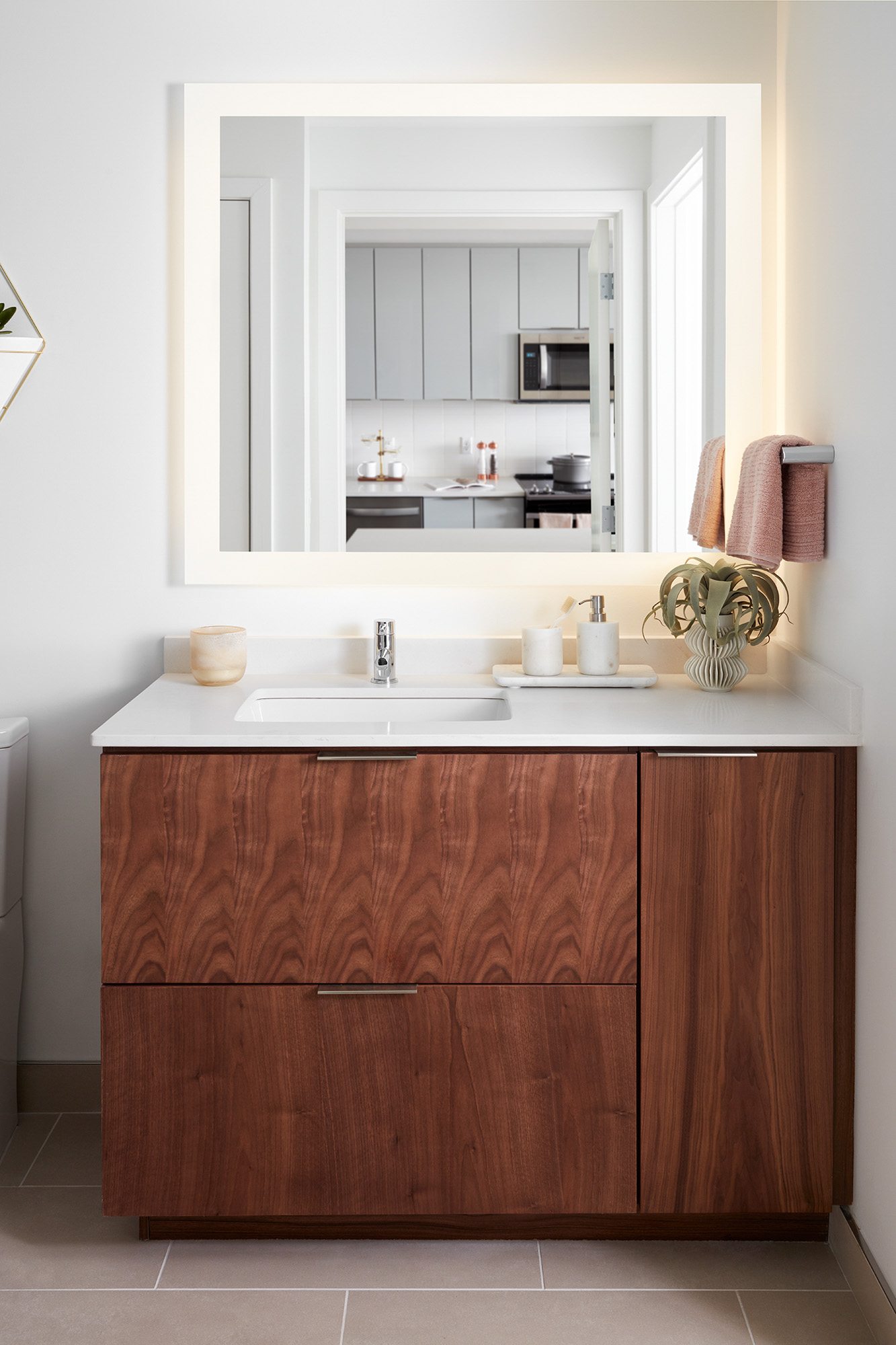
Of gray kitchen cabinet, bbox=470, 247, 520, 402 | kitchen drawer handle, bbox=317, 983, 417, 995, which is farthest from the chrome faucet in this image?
kitchen drawer handle, bbox=317, 983, 417, 995

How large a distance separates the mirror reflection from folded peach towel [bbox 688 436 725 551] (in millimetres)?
56

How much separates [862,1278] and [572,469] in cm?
146

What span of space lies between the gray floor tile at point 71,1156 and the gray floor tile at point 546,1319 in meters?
0.61

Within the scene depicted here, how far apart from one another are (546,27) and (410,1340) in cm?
225

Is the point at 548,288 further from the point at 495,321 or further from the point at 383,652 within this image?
the point at 383,652

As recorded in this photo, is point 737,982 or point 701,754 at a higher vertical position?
point 701,754

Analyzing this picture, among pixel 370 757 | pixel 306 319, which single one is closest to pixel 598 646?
pixel 370 757

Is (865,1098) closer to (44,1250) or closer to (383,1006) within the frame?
(383,1006)

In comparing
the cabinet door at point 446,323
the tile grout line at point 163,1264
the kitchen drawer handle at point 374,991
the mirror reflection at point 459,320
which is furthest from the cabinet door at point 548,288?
the tile grout line at point 163,1264

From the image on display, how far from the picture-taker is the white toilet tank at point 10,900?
214 cm

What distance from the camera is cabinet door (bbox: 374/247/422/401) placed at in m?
2.15

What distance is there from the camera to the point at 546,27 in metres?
2.14

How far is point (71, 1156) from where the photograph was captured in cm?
212

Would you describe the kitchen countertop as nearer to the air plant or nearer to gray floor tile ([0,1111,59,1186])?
the air plant
